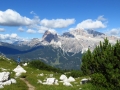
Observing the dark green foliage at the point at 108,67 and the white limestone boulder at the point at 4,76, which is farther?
the white limestone boulder at the point at 4,76

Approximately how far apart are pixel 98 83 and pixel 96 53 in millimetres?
6725

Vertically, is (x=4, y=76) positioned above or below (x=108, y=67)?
below

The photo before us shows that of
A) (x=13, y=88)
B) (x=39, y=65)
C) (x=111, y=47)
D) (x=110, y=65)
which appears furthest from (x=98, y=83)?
(x=39, y=65)

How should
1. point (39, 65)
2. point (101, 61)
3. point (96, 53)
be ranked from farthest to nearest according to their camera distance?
point (39, 65) < point (96, 53) < point (101, 61)

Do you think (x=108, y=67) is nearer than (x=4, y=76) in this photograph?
Yes

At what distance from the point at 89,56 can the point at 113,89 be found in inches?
396

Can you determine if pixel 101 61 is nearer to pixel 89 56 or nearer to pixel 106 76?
pixel 106 76

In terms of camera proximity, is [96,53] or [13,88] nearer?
[13,88]

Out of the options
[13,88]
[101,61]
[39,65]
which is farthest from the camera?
[39,65]

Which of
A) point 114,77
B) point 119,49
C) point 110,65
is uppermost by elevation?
point 119,49

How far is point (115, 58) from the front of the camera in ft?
117

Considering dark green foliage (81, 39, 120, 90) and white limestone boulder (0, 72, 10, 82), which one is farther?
white limestone boulder (0, 72, 10, 82)

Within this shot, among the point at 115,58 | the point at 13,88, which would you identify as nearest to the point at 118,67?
the point at 115,58

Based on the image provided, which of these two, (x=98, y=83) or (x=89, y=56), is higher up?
(x=89, y=56)
